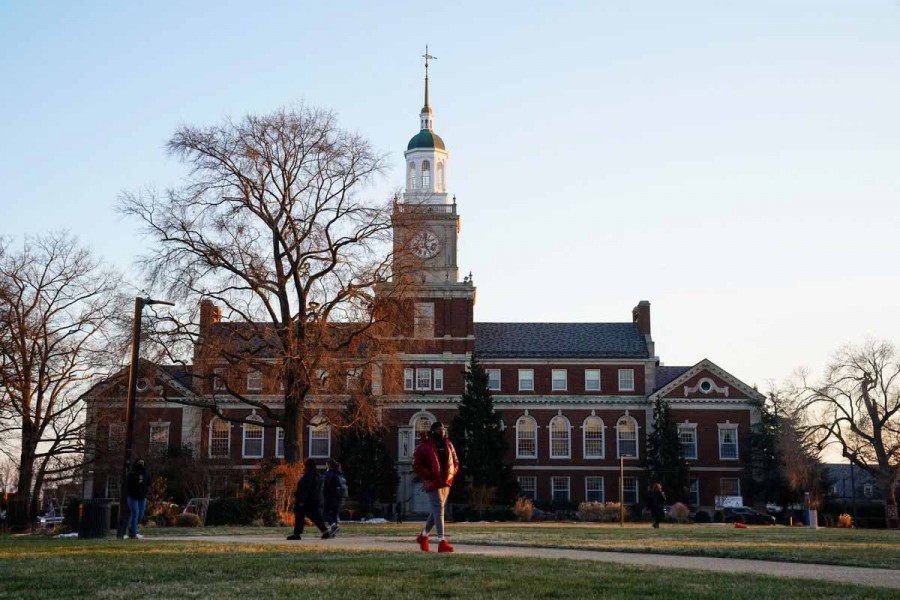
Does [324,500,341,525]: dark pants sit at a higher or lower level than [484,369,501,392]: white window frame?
lower

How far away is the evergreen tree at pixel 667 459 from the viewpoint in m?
63.9

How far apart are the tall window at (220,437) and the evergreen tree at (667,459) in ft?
89.8

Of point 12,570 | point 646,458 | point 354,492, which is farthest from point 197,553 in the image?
point 646,458

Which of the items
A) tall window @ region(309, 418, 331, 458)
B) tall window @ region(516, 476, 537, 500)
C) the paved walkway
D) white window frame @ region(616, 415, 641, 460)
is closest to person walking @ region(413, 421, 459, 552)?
the paved walkway

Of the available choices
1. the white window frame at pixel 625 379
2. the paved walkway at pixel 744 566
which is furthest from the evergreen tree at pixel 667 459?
the paved walkway at pixel 744 566

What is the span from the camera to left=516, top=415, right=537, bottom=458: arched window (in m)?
68.5

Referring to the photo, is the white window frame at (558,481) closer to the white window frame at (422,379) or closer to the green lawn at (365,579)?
the white window frame at (422,379)

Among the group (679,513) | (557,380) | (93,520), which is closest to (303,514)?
(93,520)

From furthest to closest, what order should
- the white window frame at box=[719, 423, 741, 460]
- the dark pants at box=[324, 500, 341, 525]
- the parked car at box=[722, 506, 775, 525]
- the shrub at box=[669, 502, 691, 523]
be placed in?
1. the white window frame at box=[719, 423, 741, 460]
2. the parked car at box=[722, 506, 775, 525]
3. the shrub at box=[669, 502, 691, 523]
4. the dark pants at box=[324, 500, 341, 525]

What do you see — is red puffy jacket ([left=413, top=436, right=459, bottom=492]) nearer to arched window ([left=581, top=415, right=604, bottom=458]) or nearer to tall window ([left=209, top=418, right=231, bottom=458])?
arched window ([left=581, top=415, right=604, bottom=458])

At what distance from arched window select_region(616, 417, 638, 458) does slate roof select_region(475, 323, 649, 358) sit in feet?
14.6

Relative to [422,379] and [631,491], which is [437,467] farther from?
[631,491]

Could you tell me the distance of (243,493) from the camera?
120 ft

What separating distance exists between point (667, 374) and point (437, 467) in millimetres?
59746
